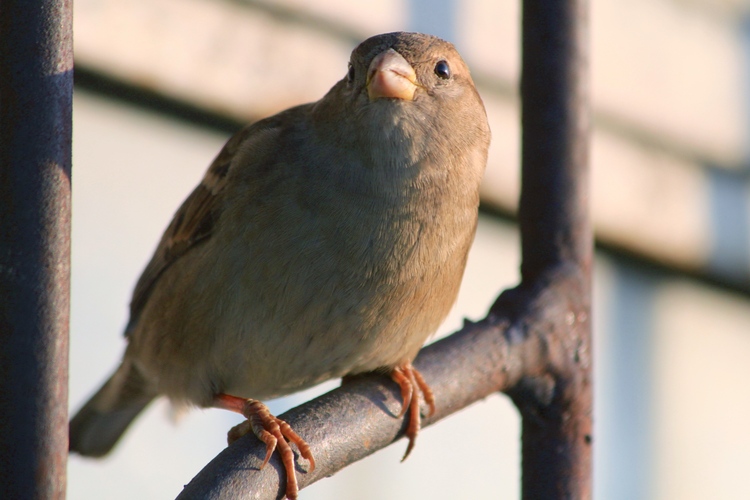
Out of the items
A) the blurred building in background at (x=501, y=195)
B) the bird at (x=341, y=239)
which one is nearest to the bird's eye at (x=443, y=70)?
the bird at (x=341, y=239)

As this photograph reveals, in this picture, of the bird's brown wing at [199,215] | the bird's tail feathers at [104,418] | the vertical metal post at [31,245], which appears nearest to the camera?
the vertical metal post at [31,245]

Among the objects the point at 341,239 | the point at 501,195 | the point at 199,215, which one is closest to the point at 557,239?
the point at 341,239

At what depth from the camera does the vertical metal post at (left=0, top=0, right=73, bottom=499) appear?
1064mm

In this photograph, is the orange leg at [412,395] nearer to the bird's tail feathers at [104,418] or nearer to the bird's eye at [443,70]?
the bird's eye at [443,70]

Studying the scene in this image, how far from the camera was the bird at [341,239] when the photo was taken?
6.46 ft

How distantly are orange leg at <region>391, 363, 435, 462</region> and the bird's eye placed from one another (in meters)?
0.66

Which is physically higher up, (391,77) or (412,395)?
(391,77)

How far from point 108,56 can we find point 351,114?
1.68 meters

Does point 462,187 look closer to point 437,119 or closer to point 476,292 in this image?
point 437,119

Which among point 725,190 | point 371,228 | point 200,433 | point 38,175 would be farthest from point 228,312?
point 725,190

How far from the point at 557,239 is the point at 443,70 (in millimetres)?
514

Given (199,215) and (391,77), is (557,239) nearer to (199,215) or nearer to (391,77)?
(391,77)

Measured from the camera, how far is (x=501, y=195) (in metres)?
4.24

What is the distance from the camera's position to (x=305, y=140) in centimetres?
215
